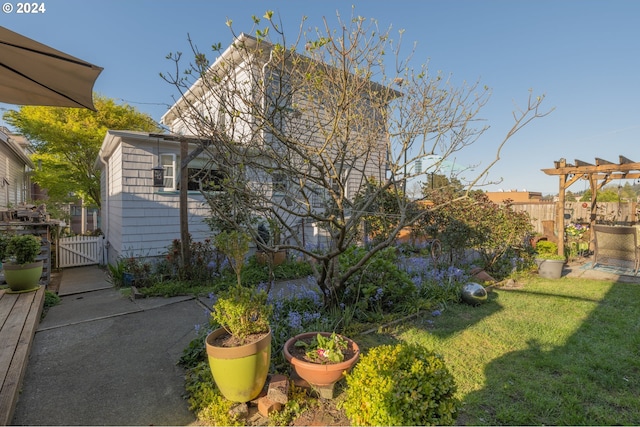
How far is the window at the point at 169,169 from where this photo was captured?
7710 mm

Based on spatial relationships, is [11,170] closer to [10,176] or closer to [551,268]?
[10,176]

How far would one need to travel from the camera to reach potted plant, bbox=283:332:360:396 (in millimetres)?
2457

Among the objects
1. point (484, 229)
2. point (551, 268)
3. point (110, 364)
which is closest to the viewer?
point (110, 364)

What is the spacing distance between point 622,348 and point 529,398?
1.91 m

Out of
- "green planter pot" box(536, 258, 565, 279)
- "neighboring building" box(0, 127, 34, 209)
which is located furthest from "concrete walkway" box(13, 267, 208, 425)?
"neighboring building" box(0, 127, 34, 209)

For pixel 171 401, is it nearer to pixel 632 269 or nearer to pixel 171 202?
pixel 171 202

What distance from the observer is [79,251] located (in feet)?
29.6

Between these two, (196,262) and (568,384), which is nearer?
(568,384)

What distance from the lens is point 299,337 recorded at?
3025 millimetres

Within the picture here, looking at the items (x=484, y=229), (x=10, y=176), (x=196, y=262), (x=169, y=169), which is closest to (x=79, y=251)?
(x=169, y=169)

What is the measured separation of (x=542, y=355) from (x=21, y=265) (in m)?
7.75

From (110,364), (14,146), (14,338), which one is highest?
(14,146)

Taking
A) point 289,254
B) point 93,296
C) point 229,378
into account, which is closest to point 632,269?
point 289,254

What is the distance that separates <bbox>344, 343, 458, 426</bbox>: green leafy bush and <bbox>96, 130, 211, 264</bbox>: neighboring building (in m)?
6.87
